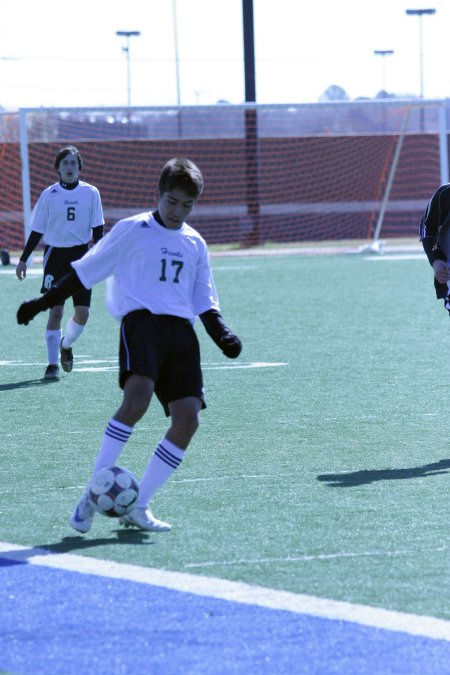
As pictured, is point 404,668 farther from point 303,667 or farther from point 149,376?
point 149,376

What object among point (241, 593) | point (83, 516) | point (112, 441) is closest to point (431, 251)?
point (112, 441)

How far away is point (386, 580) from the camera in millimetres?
5074

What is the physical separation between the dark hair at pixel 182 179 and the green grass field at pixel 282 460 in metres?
1.41

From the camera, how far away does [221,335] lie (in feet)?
19.9

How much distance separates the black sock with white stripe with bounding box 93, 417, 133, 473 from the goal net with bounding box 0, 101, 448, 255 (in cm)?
2396

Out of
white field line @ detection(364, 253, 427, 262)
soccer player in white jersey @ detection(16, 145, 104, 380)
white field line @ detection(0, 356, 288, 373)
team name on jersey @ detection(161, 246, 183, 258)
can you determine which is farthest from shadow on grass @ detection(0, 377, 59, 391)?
white field line @ detection(364, 253, 427, 262)

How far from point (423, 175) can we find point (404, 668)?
34.7 m

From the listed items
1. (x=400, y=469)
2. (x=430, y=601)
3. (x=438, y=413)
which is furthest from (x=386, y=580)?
(x=438, y=413)

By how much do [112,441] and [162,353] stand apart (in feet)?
1.40

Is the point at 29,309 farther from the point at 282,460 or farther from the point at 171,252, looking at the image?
the point at 282,460

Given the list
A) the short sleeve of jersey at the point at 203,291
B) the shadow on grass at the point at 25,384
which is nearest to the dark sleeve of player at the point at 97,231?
the shadow on grass at the point at 25,384

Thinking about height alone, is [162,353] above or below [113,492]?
above

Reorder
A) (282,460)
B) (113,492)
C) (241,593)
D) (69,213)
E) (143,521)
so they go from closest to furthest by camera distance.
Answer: (241,593) → (113,492) → (143,521) → (282,460) → (69,213)

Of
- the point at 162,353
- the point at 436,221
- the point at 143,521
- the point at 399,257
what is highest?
the point at 436,221
